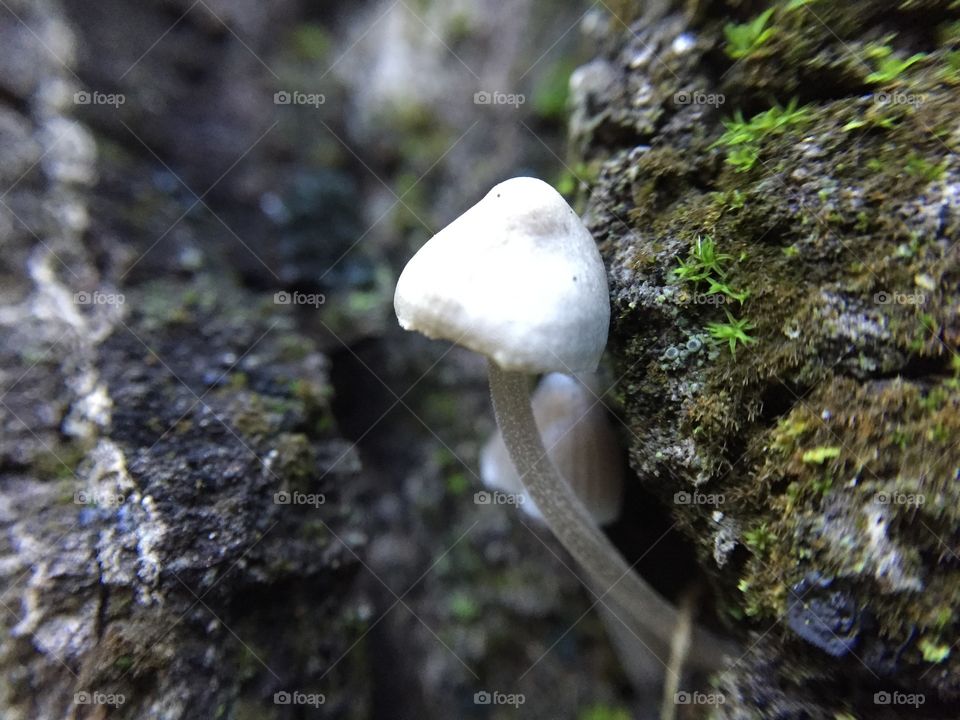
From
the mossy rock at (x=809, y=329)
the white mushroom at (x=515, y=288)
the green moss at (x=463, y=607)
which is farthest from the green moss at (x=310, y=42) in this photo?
the green moss at (x=463, y=607)

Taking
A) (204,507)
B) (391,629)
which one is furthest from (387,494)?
(204,507)

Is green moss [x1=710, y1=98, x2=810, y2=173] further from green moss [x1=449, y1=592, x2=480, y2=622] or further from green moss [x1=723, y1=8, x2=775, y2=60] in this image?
green moss [x1=449, y1=592, x2=480, y2=622]

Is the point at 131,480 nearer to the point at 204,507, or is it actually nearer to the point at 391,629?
the point at 204,507

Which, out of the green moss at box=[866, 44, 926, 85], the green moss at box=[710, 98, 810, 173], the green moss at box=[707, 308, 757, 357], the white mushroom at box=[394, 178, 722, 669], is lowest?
the green moss at box=[707, 308, 757, 357]

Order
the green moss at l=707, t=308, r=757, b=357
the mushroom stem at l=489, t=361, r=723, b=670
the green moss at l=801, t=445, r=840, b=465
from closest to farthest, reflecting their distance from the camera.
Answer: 1. the green moss at l=801, t=445, r=840, b=465
2. the green moss at l=707, t=308, r=757, b=357
3. the mushroom stem at l=489, t=361, r=723, b=670

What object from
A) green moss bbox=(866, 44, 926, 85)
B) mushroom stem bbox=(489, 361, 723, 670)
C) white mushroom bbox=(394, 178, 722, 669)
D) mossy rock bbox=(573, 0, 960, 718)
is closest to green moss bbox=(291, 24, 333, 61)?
mossy rock bbox=(573, 0, 960, 718)

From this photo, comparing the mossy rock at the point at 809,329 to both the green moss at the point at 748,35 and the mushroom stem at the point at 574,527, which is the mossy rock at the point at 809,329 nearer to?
the green moss at the point at 748,35
